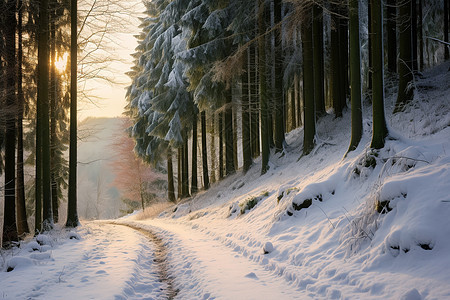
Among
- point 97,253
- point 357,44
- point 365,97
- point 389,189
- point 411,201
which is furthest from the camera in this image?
point 365,97

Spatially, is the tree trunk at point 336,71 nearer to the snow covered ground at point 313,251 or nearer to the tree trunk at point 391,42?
the tree trunk at point 391,42

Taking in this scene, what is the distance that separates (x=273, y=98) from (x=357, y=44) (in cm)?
782

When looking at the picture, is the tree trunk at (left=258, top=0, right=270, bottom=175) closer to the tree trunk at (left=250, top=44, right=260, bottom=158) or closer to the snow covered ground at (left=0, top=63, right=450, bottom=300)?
Answer: the tree trunk at (left=250, top=44, right=260, bottom=158)

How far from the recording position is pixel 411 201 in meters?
4.88

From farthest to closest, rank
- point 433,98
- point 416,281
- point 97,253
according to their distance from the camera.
Result: point 433,98, point 97,253, point 416,281

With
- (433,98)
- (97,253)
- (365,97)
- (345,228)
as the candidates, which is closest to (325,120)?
(365,97)

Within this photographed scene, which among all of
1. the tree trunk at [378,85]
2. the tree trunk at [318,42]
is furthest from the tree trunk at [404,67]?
the tree trunk at [378,85]

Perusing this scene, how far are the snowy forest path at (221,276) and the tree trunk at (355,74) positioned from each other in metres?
5.32

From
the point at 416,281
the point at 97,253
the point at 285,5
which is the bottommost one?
the point at 97,253

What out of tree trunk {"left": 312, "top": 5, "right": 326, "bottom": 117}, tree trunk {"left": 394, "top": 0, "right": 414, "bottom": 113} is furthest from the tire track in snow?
tree trunk {"left": 312, "top": 5, "right": 326, "bottom": 117}

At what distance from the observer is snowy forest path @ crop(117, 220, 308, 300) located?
4535 millimetres

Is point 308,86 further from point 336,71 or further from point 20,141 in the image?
point 20,141

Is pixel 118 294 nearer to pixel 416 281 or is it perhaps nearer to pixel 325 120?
pixel 416 281

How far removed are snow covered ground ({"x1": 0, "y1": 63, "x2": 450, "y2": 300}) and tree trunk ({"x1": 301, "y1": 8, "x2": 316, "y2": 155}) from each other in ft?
13.5
